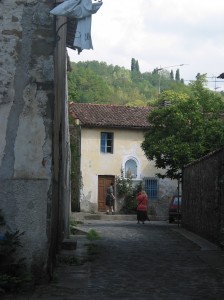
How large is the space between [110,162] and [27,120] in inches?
1178

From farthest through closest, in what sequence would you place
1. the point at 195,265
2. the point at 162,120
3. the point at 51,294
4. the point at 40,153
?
the point at 162,120 → the point at 195,265 → the point at 40,153 → the point at 51,294

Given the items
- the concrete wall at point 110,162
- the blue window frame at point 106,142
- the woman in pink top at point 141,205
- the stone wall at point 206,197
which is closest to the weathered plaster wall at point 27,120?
the stone wall at point 206,197

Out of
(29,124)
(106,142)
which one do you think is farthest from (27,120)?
(106,142)

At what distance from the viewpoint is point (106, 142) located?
127 feet

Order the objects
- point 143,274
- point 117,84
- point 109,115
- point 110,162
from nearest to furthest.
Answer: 1. point 143,274
2. point 110,162
3. point 109,115
4. point 117,84

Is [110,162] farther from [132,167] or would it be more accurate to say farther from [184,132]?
[184,132]

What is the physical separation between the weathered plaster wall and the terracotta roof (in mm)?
28583

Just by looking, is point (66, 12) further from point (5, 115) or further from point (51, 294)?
point (51, 294)

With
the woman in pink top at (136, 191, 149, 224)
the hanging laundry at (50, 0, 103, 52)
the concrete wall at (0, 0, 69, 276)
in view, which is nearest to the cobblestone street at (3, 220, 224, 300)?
the concrete wall at (0, 0, 69, 276)

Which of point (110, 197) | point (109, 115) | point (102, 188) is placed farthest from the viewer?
point (109, 115)

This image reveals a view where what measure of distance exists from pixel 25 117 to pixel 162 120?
54.9 feet

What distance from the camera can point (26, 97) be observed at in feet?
28.4

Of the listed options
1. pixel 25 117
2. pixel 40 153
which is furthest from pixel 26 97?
pixel 40 153

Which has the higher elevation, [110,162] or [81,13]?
[81,13]
